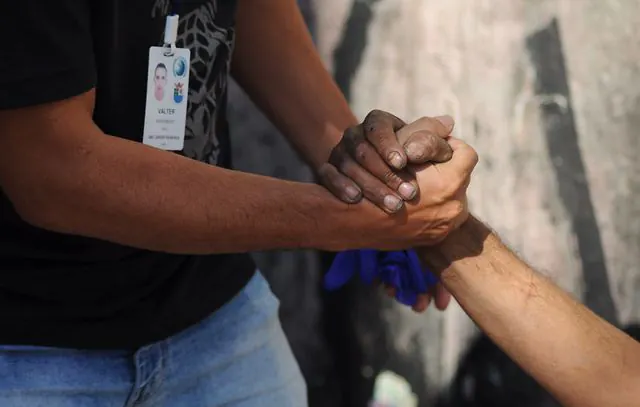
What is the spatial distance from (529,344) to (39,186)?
76cm

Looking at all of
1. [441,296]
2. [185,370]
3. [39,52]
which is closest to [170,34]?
[39,52]

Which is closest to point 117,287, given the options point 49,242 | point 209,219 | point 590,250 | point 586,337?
point 49,242

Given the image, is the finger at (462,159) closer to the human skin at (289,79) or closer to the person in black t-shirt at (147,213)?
the person in black t-shirt at (147,213)

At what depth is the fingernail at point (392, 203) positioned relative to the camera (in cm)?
128

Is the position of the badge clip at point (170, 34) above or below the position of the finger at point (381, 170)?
above

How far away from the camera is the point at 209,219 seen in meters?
1.19

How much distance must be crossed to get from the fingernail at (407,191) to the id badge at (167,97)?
335 mm

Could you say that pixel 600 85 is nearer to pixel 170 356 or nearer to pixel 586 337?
pixel 586 337

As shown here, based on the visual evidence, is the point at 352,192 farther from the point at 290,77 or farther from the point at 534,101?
the point at 534,101

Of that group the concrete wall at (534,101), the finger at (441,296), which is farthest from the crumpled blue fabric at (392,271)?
the concrete wall at (534,101)

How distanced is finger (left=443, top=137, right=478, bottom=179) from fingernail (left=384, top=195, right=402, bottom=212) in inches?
4.5

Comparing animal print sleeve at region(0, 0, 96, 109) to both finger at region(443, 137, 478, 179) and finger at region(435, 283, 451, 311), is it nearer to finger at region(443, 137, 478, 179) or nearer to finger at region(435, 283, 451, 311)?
finger at region(443, 137, 478, 179)

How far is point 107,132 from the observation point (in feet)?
4.20

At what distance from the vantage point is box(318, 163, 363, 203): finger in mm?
1284
